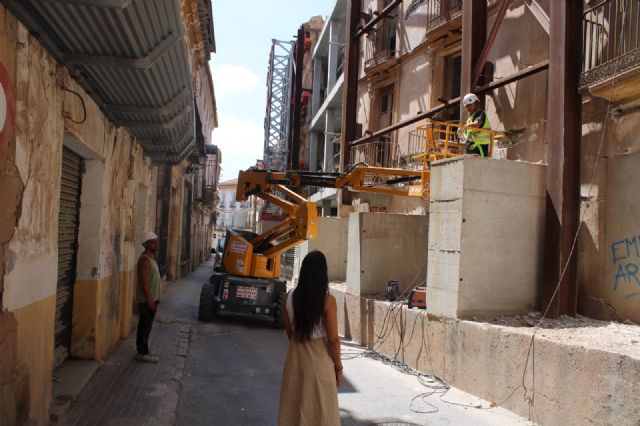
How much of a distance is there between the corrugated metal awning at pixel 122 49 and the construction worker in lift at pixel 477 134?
4.26 meters

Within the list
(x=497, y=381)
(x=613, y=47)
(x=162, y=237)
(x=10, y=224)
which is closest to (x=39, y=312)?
(x=10, y=224)

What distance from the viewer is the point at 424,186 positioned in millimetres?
9164

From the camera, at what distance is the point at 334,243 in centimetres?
1484

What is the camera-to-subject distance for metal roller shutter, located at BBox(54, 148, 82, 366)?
20.2 ft

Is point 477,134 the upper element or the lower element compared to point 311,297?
upper

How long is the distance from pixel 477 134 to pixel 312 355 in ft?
19.2

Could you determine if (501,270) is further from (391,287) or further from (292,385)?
(292,385)

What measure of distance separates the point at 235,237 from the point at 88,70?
7764 mm

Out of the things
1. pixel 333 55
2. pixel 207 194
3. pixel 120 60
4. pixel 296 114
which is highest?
pixel 333 55

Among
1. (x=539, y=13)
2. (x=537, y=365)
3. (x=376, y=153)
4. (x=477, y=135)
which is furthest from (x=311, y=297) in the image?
(x=376, y=153)

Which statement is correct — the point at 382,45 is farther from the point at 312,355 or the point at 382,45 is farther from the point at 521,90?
the point at 312,355

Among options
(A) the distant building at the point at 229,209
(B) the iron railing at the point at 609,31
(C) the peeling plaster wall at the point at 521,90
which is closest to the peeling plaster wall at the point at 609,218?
(B) the iron railing at the point at 609,31

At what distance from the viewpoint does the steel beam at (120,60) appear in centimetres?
469

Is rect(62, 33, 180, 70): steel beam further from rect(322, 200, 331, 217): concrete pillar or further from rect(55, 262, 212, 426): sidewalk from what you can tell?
rect(322, 200, 331, 217): concrete pillar
